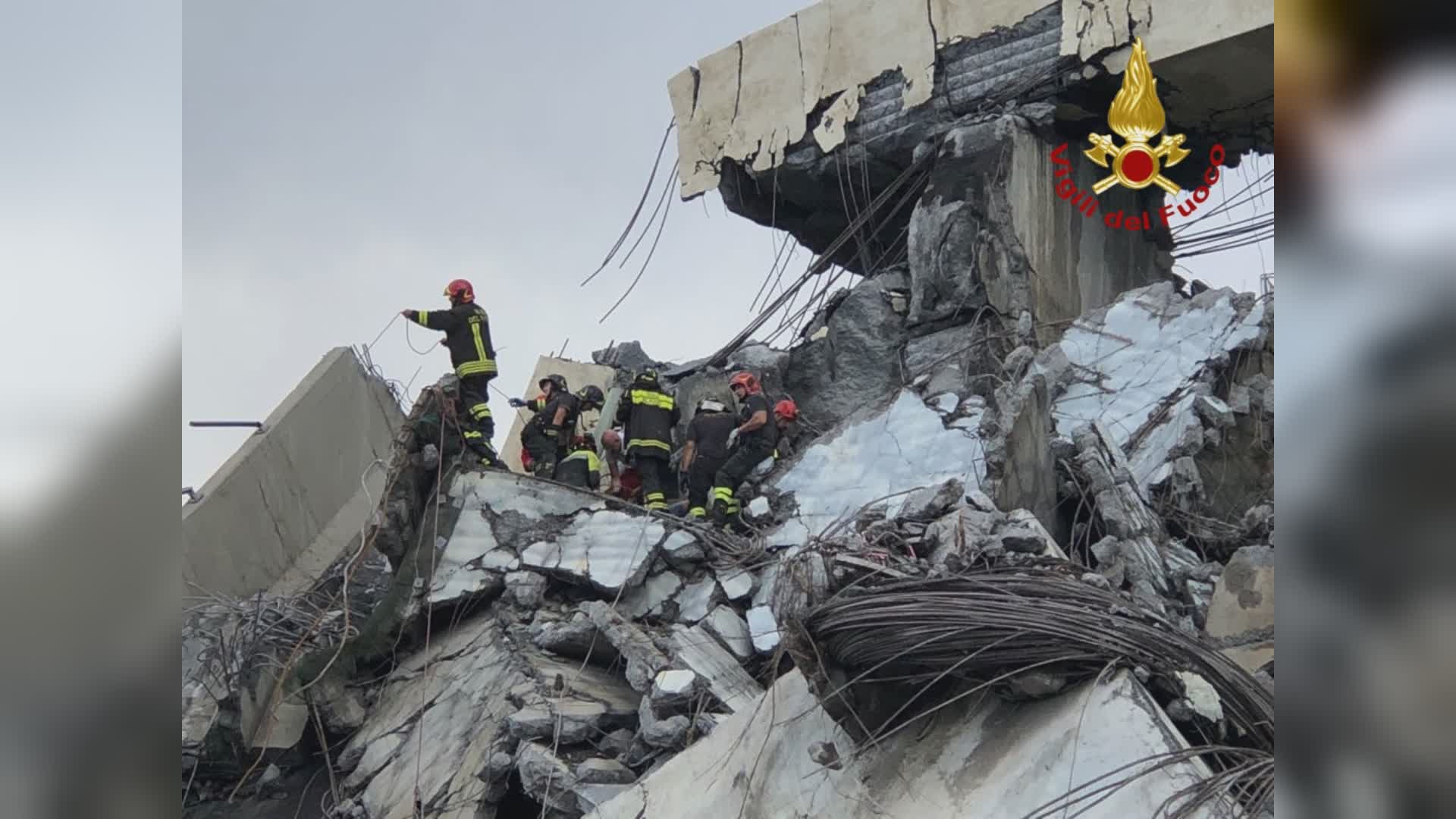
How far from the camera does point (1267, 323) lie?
7.45 m

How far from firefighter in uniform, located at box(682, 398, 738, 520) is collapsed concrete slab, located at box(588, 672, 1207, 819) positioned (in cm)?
347

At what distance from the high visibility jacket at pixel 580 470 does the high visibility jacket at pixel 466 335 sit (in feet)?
3.41

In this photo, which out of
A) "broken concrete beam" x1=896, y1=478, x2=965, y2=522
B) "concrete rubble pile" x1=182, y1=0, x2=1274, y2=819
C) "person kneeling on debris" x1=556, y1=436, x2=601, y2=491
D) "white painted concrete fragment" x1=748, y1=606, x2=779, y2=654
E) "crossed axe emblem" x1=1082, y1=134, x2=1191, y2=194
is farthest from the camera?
"crossed axe emblem" x1=1082, y1=134, x2=1191, y2=194

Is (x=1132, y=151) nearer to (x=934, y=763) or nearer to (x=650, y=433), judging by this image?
(x=650, y=433)

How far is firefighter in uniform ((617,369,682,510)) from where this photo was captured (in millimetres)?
8008

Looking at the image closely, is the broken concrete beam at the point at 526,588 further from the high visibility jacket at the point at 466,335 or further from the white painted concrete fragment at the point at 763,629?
the high visibility jacket at the point at 466,335

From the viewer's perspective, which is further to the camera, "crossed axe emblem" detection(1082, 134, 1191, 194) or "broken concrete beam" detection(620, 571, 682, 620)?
"crossed axe emblem" detection(1082, 134, 1191, 194)

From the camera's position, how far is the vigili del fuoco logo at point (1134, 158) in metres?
8.52

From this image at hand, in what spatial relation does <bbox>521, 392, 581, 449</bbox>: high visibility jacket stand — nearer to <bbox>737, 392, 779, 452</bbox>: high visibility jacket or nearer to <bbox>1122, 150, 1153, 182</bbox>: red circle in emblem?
<bbox>737, 392, 779, 452</bbox>: high visibility jacket

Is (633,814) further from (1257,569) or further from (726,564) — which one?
(1257,569)

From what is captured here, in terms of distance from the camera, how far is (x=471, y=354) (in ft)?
23.4

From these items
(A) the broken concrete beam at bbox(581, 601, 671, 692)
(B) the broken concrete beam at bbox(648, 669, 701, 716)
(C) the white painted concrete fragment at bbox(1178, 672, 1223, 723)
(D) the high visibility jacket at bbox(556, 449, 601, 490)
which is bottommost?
(B) the broken concrete beam at bbox(648, 669, 701, 716)

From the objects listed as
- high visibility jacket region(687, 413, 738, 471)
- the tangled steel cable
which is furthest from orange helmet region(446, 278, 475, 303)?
the tangled steel cable
